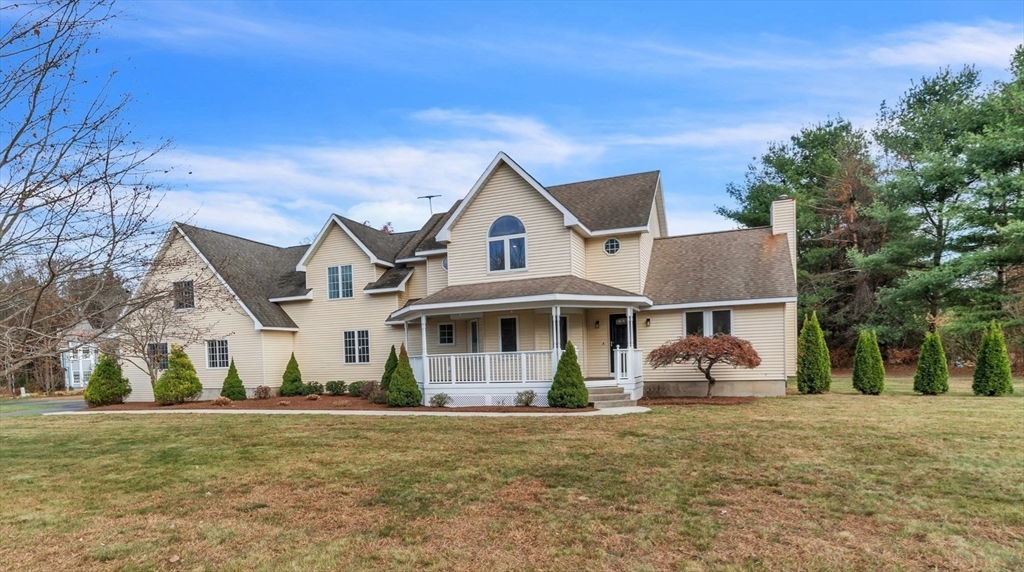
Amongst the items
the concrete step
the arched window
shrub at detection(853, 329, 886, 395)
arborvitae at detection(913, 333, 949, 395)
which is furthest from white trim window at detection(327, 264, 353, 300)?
arborvitae at detection(913, 333, 949, 395)

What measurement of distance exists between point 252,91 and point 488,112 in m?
9.19

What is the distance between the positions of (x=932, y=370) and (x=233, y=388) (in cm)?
2291

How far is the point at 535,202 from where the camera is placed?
16.9m

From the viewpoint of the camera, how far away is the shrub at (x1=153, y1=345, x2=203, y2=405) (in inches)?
751

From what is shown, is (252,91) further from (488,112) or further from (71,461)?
(488,112)

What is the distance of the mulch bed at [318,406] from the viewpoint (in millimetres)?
14242

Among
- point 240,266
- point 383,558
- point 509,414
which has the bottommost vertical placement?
point 509,414

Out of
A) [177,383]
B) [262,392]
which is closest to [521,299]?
[262,392]

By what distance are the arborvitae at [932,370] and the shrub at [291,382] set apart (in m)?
20.6

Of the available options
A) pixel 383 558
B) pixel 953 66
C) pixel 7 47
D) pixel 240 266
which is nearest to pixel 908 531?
pixel 383 558

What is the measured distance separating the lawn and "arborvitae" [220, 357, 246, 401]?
876 cm

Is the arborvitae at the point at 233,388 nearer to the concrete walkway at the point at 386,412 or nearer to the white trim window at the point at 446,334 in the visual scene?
the concrete walkway at the point at 386,412

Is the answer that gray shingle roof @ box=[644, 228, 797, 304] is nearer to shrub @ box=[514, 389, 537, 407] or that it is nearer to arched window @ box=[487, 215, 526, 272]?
arched window @ box=[487, 215, 526, 272]

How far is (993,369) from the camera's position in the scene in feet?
48.9
